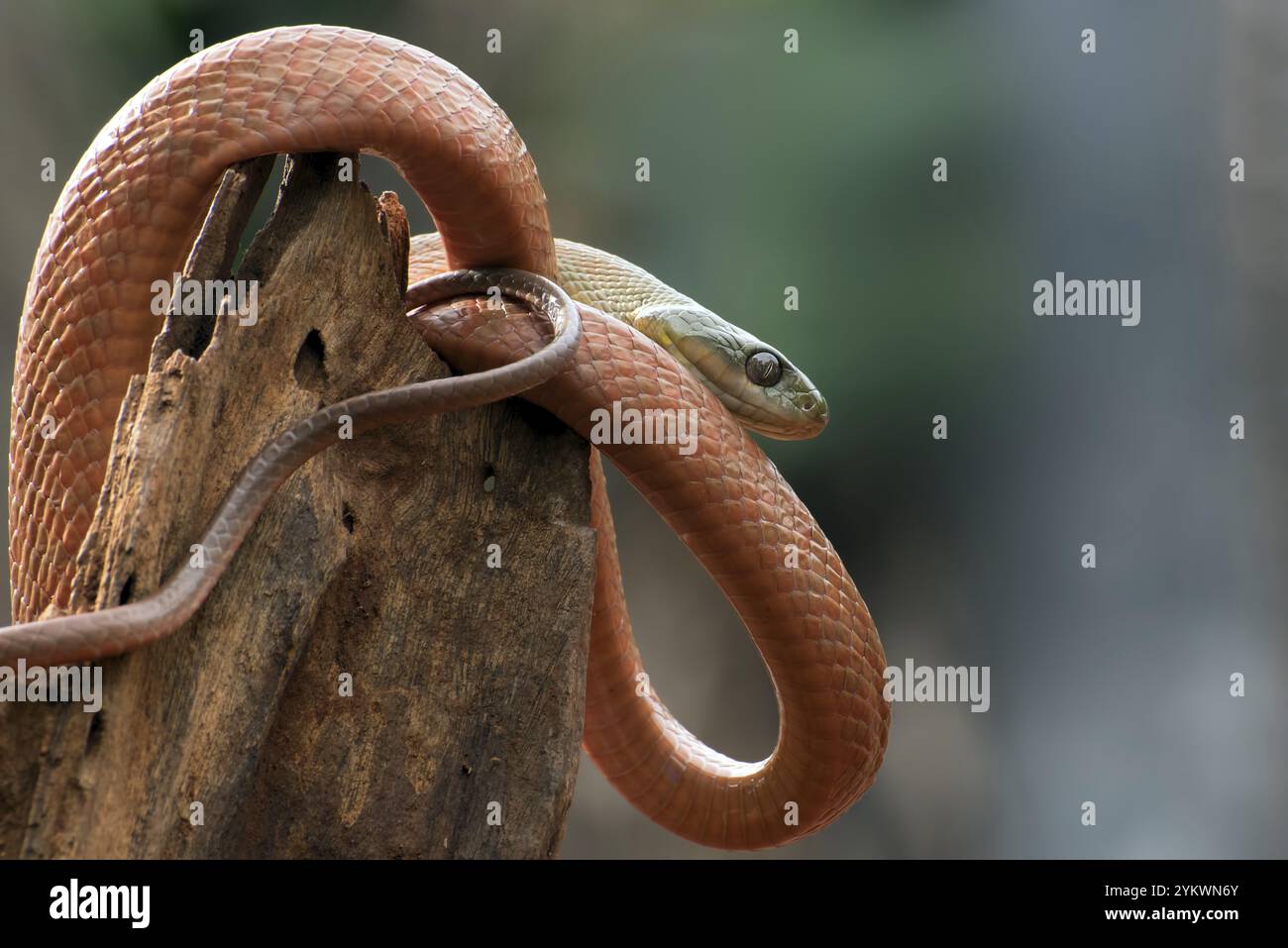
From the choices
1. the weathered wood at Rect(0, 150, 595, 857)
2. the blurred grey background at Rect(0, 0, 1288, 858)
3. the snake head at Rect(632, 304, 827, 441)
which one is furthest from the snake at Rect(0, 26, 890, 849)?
the blurred grey background at Rect(0, 0, 1288, 858)

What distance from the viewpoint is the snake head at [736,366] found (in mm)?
2344

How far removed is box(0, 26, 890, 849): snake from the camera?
1520 millimetres

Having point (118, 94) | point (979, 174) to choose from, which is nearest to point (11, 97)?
point (118, 94)

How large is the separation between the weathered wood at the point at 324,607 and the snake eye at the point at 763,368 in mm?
698

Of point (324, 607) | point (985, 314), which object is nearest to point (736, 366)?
point (324, 607)

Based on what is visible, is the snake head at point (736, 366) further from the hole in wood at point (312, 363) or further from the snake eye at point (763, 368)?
the hole in wood at point (312, 363)

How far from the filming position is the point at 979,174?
17.1ft

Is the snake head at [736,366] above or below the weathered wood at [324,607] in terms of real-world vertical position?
above

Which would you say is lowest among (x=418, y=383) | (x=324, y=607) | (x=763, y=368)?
(x=324, y=607)

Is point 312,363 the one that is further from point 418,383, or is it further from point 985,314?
point 985,314

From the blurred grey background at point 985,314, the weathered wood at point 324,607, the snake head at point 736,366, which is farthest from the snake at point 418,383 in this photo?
the blurred grey background at point 985,314

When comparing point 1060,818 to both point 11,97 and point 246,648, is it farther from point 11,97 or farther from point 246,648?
point 11,97

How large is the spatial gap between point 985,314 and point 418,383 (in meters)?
4.12

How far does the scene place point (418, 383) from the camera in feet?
5.05
